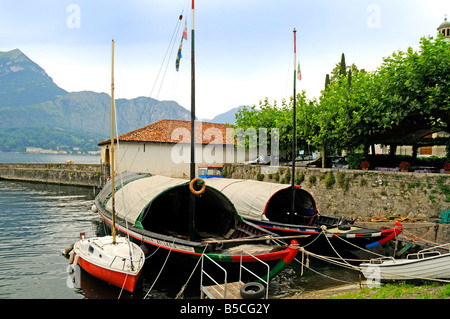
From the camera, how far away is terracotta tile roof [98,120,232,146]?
38.8 metres

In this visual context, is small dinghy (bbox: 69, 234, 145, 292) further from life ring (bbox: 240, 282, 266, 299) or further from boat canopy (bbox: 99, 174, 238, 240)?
life ring (bbox: 240, 282, 266, 299)

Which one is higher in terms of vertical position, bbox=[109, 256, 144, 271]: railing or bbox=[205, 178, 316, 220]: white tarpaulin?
bbox=[205, 178, 316, 220]: white tarpaulin

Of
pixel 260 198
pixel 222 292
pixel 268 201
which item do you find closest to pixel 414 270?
pixel 222 292

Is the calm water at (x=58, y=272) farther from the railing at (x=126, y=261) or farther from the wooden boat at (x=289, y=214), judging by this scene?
the wooden boat at (x=289, y=214)

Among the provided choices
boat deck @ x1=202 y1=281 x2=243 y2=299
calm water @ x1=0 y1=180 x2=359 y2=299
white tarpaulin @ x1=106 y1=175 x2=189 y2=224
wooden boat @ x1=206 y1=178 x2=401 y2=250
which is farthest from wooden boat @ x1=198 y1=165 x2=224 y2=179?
boat deck @ x1=202 y1=281 x2=243 y2=299

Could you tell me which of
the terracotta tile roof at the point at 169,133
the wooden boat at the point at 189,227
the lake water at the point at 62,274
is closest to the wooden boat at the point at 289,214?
the lake water at the point at 62,274

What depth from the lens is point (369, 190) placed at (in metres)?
21.5

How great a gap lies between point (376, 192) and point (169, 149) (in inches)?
1059

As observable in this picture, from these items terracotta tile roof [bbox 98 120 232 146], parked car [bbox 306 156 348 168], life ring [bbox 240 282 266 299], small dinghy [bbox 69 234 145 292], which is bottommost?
small dinghy [bbox 69 234 145 292]

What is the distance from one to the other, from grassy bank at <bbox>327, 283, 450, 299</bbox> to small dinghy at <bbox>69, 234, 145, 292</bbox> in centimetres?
682

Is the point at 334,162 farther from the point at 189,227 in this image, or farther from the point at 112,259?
the point at 112,259

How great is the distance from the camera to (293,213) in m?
16.2

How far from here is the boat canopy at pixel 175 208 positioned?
49.6 feet
